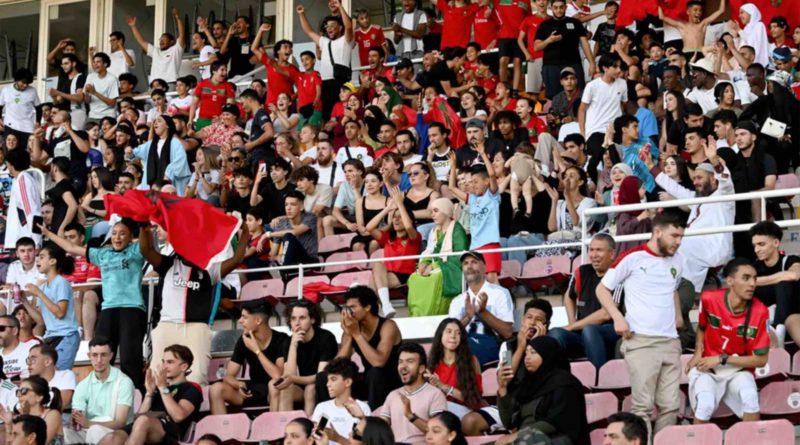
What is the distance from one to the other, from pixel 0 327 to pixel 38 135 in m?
6.12

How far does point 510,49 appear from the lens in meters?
17.5

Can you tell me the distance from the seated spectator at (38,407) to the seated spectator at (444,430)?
3023 millimetres

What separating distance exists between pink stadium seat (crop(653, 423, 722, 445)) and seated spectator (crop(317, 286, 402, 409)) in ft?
7.39

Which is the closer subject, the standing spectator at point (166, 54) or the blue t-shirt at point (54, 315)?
the blue t-shirt at point (54, 315)

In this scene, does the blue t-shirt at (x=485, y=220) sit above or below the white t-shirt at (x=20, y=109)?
below

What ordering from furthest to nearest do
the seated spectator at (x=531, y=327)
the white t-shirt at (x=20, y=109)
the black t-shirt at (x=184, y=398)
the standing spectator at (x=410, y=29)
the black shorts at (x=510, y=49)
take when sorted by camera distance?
the white t-shirt at (x=20, y=109) < the standing spectator at (x=410, y=29) < the black shorts at (x=510, y=49) < the black t-shirt at (x=184, y=398) < the seated spectator at (x=531, y=327)

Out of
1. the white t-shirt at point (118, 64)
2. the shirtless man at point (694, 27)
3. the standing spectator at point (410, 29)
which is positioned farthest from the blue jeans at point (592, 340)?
the white t-shirt at point (118, 64)

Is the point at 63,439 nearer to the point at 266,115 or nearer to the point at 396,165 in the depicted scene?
the point at 396,165

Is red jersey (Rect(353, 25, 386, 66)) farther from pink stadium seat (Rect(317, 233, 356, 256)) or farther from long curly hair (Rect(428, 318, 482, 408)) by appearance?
long curly hair (Rect(428, 318, 482, 408))

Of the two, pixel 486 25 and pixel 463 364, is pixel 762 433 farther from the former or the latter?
pixel 486 25

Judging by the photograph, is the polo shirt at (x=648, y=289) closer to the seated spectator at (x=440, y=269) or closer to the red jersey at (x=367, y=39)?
the seated spectator at (x=440, y=269)

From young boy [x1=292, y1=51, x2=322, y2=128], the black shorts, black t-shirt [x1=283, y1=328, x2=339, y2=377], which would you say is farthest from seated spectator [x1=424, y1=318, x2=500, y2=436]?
young boy [x1=292, y1=51, x2=322, y2=128]

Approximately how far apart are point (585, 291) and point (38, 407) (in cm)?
388

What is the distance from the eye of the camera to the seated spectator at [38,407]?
10.7 m
